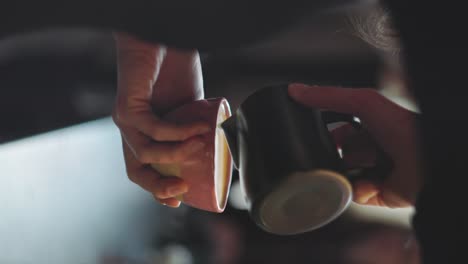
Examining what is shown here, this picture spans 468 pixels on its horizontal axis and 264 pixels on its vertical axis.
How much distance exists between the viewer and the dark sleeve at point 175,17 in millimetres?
324

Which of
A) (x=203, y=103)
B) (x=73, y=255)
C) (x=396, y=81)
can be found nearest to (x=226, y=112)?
(x=203, y=103)

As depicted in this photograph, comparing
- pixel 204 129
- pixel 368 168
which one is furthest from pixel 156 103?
pixel 368 168

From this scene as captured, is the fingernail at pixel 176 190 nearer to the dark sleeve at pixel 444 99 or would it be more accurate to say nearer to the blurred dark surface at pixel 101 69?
the blurred dark surface at pixel 101 69

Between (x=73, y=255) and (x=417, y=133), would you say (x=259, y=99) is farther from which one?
(x=73, y=255)

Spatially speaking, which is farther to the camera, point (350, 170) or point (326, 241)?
point (326, 241)

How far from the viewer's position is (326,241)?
523 millimetres

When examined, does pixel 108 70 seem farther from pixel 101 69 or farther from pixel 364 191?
pixel 364 191

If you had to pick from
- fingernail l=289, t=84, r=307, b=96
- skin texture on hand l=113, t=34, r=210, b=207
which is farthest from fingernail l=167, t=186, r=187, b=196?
fingernail l=289, t=84, r=307, b=96

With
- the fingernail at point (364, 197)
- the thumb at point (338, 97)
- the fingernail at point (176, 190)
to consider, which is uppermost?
the thumb at point (338, 97)

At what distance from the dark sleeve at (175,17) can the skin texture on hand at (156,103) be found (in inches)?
0.9

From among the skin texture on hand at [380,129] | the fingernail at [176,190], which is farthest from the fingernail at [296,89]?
the fingernail at [176,190]

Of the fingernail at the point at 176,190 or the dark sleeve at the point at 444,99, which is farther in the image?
the fingernail at the point at 176,190

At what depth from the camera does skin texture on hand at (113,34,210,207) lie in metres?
0.36

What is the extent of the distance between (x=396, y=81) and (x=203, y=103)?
0.15m
